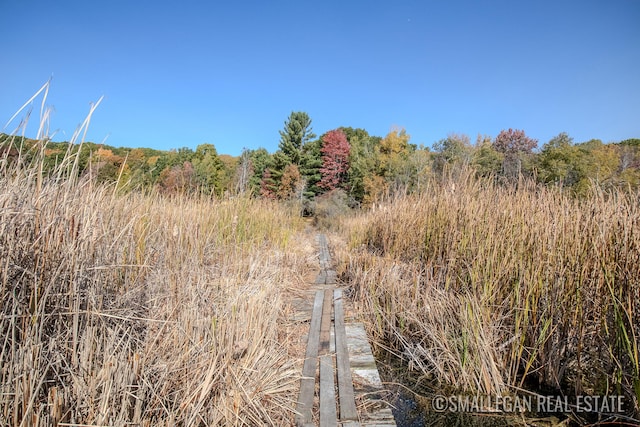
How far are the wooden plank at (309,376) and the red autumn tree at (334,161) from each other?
31921mm

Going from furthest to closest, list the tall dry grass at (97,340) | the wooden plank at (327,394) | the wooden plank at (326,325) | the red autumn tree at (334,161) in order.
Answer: the red autumn tree at (334,161)
the wooden plank at (326,325)
the wooden plank at (327,394)
the tall dry grass at (97,340)

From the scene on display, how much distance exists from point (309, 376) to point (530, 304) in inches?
68.0

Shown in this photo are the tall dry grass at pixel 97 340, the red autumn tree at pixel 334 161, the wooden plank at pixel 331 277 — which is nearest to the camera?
the tall dry grass at pixel 97 340

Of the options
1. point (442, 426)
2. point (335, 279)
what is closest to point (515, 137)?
point (335, 279)

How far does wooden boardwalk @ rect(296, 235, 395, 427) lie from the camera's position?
5.87 feet

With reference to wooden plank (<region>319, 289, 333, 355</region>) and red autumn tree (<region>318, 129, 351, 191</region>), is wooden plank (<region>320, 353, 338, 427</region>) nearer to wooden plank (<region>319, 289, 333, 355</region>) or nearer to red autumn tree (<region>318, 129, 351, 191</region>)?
wooden plank (<region>319, 289, 333, 355</region>)

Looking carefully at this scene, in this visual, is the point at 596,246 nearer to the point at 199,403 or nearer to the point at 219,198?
the point at 199,403

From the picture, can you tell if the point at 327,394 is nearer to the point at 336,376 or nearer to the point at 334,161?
the point at 336,376

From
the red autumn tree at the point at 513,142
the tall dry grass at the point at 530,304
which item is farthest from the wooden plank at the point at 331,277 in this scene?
the red autumn tree at the point at 513,142

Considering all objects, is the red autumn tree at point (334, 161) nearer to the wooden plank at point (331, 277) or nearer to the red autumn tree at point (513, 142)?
the red autumn tree at point (513, 142)

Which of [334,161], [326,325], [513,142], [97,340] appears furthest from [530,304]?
[513,142]

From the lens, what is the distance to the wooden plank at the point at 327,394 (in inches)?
67.9

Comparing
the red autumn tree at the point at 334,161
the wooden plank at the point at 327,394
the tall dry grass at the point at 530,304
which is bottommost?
the wooden plank at the point at 327,394

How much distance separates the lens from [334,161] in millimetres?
37250
